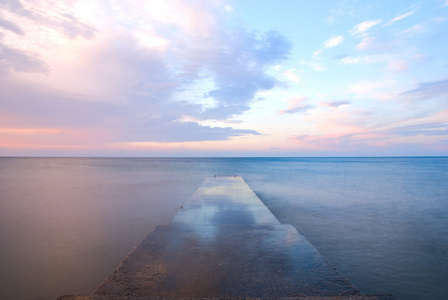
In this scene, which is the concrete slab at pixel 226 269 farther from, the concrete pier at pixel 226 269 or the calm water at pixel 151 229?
the calm water at pixel 151 229

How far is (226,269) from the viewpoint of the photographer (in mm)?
3527

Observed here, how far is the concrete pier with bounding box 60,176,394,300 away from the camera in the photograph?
115 inches

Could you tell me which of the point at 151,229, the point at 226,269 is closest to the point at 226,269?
the point at 226,269

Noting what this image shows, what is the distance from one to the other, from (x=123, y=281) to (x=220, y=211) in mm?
5363

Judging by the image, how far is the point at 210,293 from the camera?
2928 millimetres

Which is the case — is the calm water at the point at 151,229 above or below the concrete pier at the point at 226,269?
below

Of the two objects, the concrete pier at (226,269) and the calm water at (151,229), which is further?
the calm water at (151,229)

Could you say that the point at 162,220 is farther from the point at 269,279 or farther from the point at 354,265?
the point at 269,279

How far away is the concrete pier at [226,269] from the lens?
9.61 feet

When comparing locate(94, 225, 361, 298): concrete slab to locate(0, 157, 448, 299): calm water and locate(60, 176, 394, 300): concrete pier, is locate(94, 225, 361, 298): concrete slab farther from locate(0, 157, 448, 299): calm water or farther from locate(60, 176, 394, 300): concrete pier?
locate(0, 157, 448, 299): calm water

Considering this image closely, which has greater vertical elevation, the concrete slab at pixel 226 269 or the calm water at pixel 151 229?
the concrete slab at pixel 226 269

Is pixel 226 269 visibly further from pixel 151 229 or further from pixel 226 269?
pixel 151 229

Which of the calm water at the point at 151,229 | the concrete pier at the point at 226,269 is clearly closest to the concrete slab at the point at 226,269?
the concrete pier at the point at 226,269

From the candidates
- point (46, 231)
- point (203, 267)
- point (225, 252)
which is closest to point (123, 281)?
point (203, 267)
